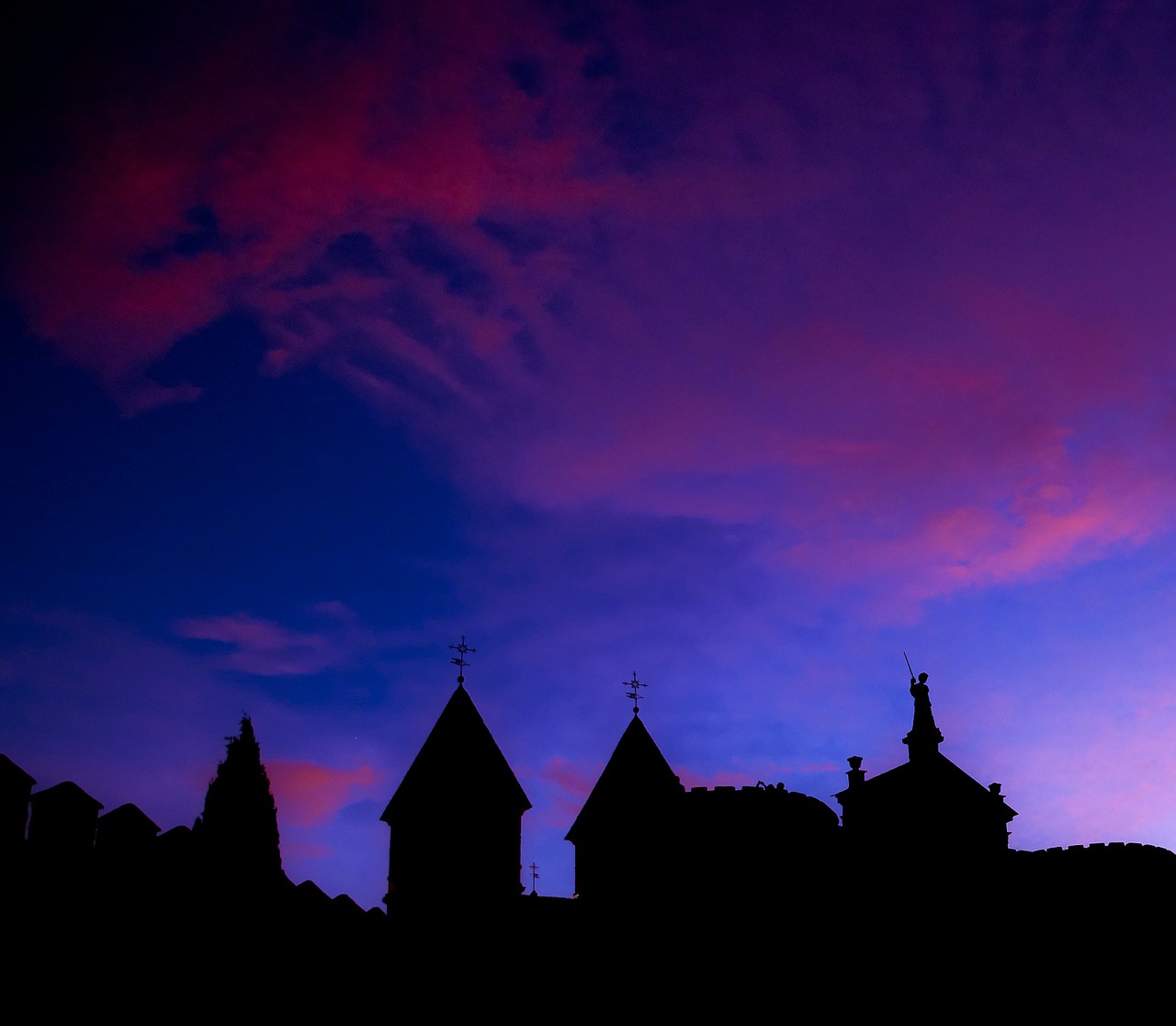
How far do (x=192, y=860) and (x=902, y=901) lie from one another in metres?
15.9

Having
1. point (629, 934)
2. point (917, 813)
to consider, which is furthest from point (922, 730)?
point (629, 934)

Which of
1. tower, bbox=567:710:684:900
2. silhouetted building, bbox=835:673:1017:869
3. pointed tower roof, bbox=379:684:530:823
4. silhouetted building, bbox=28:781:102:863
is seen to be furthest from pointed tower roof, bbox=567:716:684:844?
silhouetted building, bbox=28:781:102:863

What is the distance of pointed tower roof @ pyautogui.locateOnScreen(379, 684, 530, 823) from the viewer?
3284 cm

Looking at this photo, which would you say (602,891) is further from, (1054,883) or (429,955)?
(1054,883)

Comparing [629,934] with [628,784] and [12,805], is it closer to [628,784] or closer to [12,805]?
[628,784]

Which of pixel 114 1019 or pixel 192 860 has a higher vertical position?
pixel 192 860

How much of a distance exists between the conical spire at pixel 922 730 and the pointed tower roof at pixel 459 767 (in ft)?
44.1

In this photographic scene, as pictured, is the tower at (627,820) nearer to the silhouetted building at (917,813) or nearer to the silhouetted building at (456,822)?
the silhouetted building at (456,822)

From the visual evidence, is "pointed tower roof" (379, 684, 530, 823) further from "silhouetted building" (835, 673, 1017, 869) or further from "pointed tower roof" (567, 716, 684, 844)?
"silhouetted building" (835, 673, 1017, 869)

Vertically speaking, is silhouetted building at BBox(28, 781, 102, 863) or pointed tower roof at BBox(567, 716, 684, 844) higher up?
pointed tower roof at BBox(567, 716, 684, 844)

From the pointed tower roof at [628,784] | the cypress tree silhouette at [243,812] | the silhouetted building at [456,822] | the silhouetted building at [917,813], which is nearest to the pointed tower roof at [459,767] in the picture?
the silhouetted building at [456,822]

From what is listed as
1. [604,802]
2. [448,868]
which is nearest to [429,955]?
[448,868]

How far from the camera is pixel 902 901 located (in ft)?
75.5

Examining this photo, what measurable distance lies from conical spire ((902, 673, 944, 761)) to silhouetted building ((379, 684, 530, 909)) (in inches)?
528
